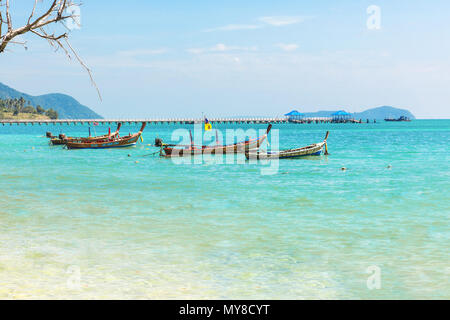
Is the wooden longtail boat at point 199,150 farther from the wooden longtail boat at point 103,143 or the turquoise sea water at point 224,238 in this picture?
the turquoise sea water at point 224,238

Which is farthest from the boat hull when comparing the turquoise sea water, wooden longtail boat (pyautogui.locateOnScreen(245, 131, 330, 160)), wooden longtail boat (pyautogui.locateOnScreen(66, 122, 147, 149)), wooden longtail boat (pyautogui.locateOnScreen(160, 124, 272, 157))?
wooden longtail boat (pyautogui.locateOnScreen(66, 122, 147, 149))

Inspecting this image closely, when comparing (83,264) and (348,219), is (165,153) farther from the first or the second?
(83,264)

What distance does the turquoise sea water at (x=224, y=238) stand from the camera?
9414mm

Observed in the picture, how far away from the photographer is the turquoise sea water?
9.41 metres

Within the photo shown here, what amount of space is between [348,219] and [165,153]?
98.1ft

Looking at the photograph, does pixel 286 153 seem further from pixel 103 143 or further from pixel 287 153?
pixel 103 143

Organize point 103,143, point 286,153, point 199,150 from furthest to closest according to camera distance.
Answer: point 103,143 < point 199,150 < point 286,153

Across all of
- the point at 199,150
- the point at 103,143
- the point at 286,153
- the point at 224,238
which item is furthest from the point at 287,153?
the point at 224,238

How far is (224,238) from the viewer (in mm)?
13539

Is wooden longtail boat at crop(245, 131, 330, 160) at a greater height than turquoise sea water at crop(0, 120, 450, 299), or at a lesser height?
greater

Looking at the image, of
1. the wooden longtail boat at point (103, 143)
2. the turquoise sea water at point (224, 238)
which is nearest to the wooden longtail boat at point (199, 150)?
the wooden longtail boat at point (103, 143)

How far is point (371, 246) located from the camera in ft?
41.1

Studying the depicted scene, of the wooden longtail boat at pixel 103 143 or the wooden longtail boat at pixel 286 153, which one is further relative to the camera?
the wooden longtail boat at pixel 103 143

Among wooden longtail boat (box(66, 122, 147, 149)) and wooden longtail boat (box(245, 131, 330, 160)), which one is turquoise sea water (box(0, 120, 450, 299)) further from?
wooden longtail boat (box(66, 122, 147, 149))
